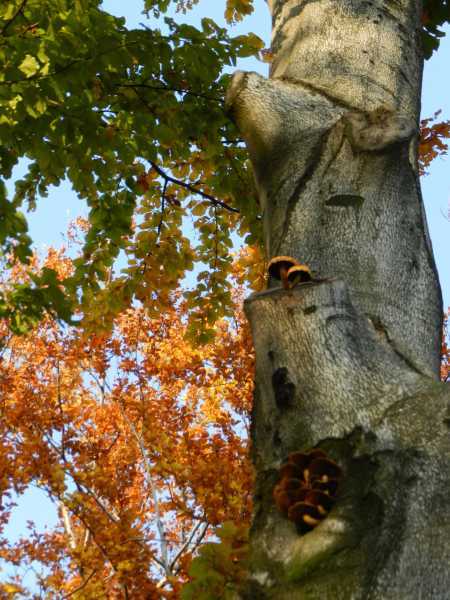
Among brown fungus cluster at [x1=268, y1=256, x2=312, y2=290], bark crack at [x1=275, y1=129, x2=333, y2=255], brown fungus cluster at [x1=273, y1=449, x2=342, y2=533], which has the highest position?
bark crack at [x1=275, y1=129, x2=333, y2=255]

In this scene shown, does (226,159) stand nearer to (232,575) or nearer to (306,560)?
(232,575)

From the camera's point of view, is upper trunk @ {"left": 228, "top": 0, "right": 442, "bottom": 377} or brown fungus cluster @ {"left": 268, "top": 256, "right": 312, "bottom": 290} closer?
brown fungus cluster @ {"left": 268, "top": 256, "right": 312, "bottom": 290}

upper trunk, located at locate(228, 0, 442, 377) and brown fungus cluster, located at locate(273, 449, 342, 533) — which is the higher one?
upper trunk, located at locate(228, 0, 442, 377)

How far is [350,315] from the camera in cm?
164

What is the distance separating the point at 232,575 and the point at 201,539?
22.1ft

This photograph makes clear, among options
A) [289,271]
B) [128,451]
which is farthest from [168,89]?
[128,451]

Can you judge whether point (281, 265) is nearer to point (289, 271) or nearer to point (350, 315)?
point (289, 271)

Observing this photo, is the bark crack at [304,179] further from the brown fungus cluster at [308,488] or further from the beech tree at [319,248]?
the brown fungus cluster at [308,488]

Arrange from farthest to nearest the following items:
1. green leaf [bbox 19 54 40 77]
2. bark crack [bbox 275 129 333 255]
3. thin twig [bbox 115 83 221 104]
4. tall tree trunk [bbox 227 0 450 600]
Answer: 1. thin twig [bbox 115 83 221 104]
2. green leaf [bbox 19 54 40 77]
3. bark crack [bbox 275 129 333 255]
4. tall tree trunk [bbox 227 0 450 600]

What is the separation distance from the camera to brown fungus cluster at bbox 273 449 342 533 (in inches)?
52.4

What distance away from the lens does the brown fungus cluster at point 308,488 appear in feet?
4.36

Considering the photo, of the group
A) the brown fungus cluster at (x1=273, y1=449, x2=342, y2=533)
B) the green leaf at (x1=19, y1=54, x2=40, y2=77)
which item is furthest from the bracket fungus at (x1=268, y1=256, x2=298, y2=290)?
the green leaf at (x1=19, y1=54, x2=40, y2=77)

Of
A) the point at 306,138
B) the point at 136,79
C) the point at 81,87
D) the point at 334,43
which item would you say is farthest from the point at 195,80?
the point at 306,138

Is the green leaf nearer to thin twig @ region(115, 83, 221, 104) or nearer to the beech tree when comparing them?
the beech tree
